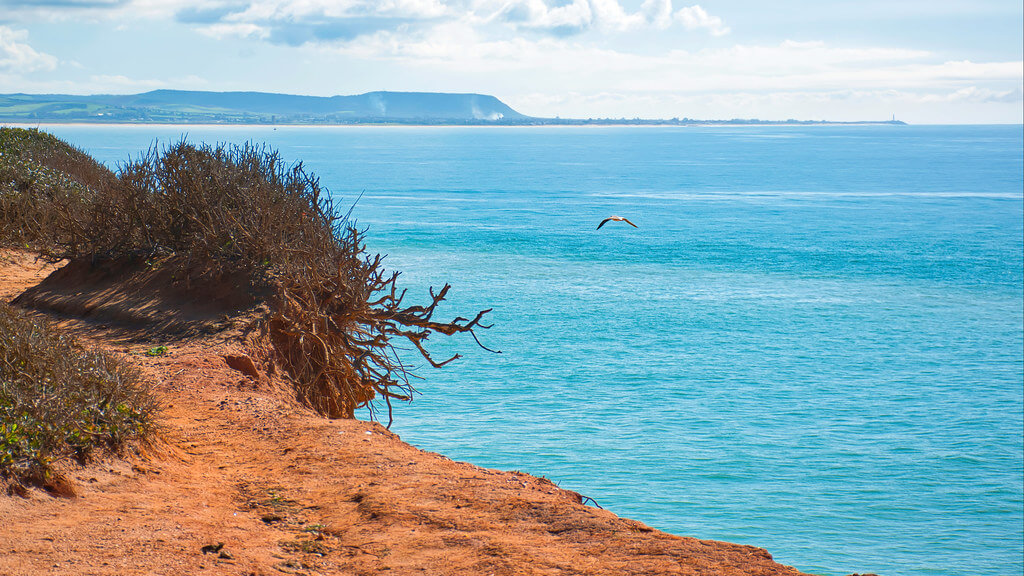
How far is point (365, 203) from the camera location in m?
79.9

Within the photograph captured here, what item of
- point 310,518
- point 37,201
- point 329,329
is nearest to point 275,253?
point 329,329

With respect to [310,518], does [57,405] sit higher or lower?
higher

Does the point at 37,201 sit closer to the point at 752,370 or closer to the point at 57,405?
the point at 57,405

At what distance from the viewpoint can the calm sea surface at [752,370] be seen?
2714 centimetres

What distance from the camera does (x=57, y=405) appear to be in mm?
5723

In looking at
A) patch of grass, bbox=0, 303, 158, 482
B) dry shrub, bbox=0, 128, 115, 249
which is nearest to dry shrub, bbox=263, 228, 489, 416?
patch of grass, bbox=0, 303, 158, 482

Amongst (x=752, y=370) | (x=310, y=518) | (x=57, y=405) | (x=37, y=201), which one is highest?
(x=37, y=201)

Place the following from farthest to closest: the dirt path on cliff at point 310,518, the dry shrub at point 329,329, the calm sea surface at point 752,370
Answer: the calm sea surface at point 752,370, the dry shrub at point 329,329, the dirt path on cliff at point 310,518

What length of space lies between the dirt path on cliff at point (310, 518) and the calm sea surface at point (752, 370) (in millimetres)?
18549

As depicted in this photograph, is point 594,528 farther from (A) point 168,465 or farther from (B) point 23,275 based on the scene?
(B) point 23,275

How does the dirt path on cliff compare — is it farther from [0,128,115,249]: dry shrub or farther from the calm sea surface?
the calm sea surface

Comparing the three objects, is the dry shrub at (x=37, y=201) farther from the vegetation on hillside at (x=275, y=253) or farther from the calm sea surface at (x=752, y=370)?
the calm sea surface at (x=752, y=370)

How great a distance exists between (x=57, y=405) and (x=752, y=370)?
122 feet

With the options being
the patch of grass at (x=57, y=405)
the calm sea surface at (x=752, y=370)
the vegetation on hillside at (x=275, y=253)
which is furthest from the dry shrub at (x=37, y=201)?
the calm sea surface at (x=752, y=370)
